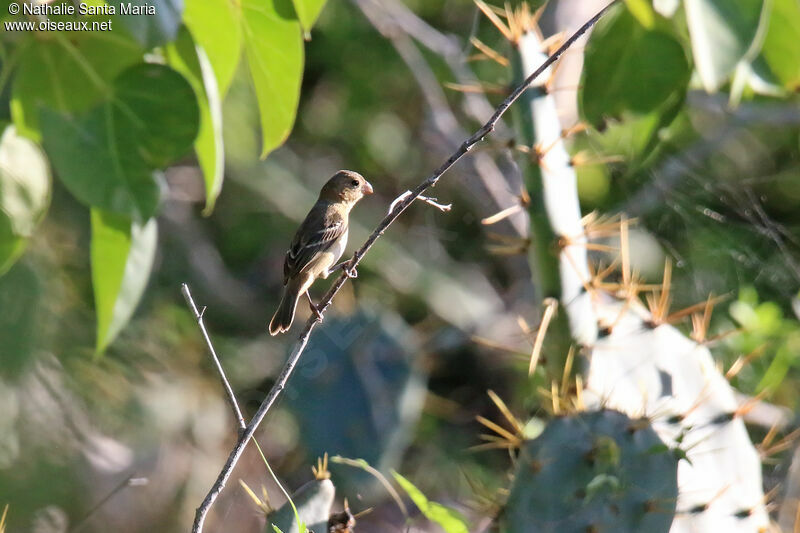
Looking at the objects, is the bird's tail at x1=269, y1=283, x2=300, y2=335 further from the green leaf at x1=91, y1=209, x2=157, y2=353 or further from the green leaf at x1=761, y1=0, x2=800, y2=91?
the green leaf at x1=761, y1=0, x2=800, y2=91

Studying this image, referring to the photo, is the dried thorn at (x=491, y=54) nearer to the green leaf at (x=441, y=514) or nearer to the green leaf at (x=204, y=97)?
the green leaf at (x=204, y=97)

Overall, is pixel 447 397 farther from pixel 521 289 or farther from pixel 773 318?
pixel 773 318

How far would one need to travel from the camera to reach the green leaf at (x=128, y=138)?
7.45ft

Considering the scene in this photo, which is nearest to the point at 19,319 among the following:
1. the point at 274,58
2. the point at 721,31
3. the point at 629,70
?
the point at 274,58

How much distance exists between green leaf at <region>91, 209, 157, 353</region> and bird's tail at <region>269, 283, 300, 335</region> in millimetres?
409

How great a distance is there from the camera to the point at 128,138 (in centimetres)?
234

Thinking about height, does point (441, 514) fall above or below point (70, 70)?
below

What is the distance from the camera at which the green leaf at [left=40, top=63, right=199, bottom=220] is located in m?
2.27

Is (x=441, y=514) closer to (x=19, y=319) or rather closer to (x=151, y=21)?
(x=151, y=21)

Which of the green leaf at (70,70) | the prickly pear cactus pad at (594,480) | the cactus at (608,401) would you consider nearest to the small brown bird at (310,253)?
the cactus at (608,401)

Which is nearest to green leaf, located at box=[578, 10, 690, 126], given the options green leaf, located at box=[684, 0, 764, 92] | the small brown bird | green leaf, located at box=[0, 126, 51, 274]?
green leaf, located at box=[684, 0, 764, 92]

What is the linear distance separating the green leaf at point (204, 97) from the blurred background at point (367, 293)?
57.7 inches

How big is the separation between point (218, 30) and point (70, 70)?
387mm

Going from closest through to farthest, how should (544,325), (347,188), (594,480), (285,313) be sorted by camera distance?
(594,480) → (544,325) → (285,313) → (347,188)
